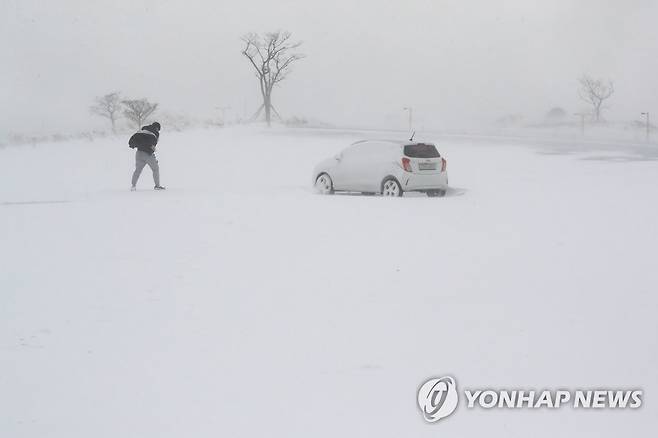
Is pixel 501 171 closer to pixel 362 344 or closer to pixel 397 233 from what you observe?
pixel 397 233

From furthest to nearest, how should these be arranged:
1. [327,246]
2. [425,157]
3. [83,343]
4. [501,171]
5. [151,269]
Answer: [501,171] → [425,157] → [327,246] → [151,269] → [83,343]

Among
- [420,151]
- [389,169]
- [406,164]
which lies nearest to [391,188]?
[389,169]

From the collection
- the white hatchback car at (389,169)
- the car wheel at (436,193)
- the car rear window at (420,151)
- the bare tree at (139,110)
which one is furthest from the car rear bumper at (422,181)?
the bare tree at (139,110)

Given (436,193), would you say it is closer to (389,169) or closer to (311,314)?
(389,169)

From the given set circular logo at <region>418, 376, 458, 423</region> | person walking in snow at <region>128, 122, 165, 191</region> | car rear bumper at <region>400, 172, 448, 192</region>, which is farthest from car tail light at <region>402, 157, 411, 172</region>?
circular logo at <region>418, 376, 458, 423</region>

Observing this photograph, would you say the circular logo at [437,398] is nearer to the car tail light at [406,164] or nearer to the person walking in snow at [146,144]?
the car tail light at [406,164]

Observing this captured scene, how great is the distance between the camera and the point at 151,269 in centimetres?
973

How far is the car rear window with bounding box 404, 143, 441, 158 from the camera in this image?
18.9 m

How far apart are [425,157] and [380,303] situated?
1128 cm

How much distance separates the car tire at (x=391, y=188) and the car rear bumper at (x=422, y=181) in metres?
0.19

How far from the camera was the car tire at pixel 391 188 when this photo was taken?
1880 centimetres

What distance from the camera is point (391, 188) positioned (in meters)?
19.0

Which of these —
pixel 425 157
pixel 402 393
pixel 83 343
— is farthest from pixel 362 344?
pixel 425 157

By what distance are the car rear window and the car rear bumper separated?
50cm
